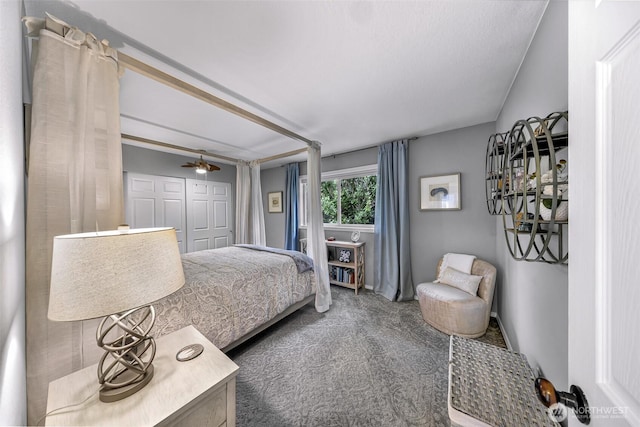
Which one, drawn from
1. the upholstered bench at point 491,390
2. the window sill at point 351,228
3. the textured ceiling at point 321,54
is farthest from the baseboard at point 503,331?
the textured ceiling at point 321,54

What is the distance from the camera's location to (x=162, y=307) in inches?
62.2

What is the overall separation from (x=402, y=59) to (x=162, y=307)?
2482 mm

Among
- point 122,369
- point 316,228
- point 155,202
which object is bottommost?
point 122,369

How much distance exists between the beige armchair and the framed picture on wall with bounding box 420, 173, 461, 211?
0.85 meters

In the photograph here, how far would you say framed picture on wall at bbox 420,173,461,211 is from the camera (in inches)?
113

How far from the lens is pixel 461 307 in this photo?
7.20 feet

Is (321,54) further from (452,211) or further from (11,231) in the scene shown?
(452,211)

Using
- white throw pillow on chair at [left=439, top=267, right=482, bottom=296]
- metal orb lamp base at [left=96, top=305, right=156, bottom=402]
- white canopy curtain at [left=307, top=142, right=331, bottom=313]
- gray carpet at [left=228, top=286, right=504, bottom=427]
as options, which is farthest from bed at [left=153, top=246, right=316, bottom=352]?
white throw pillow on chair at [left=439, top=267, right=482, bottom=296]

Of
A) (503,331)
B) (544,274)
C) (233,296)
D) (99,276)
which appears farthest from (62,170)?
(503,331)

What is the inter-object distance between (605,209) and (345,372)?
194cm

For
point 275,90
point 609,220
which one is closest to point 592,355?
point 609,220

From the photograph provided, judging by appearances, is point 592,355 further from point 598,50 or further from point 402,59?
point 402,59

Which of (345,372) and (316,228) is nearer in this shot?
(345,372)

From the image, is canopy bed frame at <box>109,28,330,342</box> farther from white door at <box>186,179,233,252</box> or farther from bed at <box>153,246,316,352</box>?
Answer: white door at <box>186,179,233,252</box>
